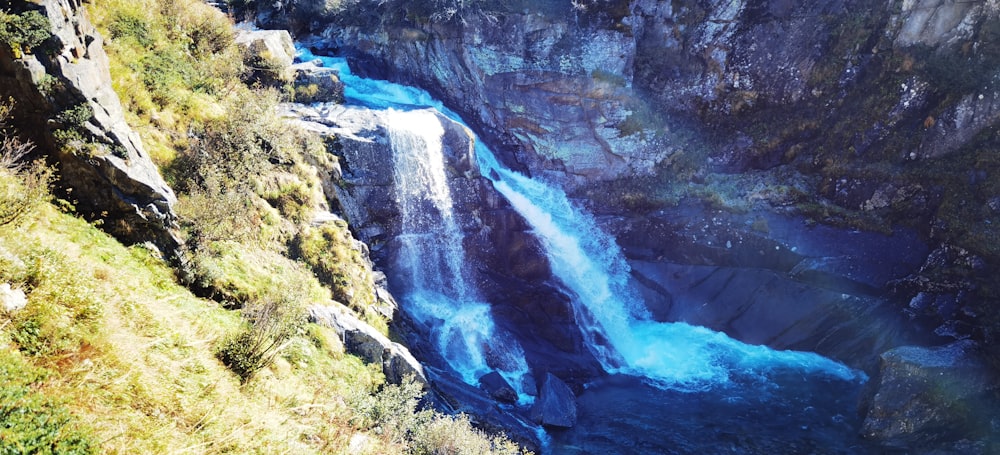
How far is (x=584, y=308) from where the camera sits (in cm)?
1745

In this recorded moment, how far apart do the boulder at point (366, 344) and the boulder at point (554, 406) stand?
3762mm

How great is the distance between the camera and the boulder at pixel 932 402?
12.0 meters

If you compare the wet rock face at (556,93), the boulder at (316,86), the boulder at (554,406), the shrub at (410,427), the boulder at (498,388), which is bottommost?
the boulder at (498,388)

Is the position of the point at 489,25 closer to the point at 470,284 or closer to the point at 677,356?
the point at 470,284

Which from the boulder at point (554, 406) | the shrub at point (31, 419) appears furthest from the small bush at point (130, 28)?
the boulder at point (554, 406)

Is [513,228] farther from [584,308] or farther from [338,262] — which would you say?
[338,262]

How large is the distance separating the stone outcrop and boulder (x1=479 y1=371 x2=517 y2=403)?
27.8ft

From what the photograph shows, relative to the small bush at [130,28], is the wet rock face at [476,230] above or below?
below

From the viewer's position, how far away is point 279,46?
17656mm

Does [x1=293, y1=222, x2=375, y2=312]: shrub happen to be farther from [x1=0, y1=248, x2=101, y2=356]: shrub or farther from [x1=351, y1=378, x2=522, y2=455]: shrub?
[x1=0, y1=248, x2=101, y2=356]: shrub

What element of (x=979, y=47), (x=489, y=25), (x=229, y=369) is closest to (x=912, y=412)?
(x=979, y=47)

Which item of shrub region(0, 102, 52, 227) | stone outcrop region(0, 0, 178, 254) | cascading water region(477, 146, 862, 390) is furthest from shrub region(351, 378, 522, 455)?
cascading water region(477, 146, 862, 390)

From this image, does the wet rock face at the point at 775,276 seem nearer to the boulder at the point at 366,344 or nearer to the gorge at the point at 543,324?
the gorge at the point at 543,324

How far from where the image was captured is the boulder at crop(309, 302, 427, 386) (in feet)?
33.4
